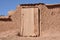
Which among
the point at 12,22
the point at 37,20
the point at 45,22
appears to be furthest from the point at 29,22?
the point at 12,22

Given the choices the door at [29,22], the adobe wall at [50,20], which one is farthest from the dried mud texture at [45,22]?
the door at [29,22]

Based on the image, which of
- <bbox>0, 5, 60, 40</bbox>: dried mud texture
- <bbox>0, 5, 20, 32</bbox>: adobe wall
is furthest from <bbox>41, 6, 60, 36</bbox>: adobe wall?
<bbox>0, 5, 20, 32</bbox>: adobe wall

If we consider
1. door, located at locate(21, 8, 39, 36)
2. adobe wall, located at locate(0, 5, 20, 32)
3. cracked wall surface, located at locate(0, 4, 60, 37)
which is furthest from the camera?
adobe wall, located at locate(0, 5, 20, 32)

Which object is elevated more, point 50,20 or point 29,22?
point 50,20

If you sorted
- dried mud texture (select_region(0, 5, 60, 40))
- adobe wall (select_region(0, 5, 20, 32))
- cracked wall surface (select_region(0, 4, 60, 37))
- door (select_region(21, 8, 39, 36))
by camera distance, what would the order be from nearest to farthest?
dried mud texture (select_region(0, 5, 60, 40))
cracked wall surface (select_region(0, 4, 60, 37))
door (select_region(21, 8, 39, 36))
adobe wall (select_region(0, 5, 20, 32))

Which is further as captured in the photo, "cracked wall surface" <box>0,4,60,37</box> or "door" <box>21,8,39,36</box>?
"door" <box>21,8,39,36</box>

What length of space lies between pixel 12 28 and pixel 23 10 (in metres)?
1.91

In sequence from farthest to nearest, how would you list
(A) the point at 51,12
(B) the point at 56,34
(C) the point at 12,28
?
(C) the point at 12,28
(A) the point at 51,12
(B) the point at 56,34

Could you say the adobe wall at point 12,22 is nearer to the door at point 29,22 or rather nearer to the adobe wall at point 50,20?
the door at point 29,22

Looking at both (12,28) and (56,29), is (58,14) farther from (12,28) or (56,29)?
(12,28)

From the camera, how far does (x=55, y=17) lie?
A: 1564 cm

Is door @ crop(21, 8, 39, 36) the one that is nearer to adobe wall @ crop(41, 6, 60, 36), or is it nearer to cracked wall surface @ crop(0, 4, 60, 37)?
cracked wall surface @ crop(0, 4, 60, 37)

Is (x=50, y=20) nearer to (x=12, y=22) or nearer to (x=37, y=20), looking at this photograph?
(x=37, y=20)

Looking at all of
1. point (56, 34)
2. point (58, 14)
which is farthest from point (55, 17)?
point (56, 34)
